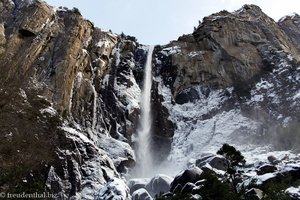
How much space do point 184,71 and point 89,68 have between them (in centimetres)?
1640

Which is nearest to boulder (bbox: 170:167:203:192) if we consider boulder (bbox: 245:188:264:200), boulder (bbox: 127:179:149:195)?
boulder (bbox: 127:179:149:195)

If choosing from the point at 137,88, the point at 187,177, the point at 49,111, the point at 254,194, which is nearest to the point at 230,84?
the point at 137,88

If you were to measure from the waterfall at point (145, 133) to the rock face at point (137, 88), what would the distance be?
89 centimetres

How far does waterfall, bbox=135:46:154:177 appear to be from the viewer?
56.1 meters

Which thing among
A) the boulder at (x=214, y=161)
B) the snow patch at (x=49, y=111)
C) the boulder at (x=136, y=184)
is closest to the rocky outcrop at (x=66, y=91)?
the snow patch at (x=49, y=111)

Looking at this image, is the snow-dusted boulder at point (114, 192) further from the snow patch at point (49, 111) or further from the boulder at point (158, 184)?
the snow patch at point (49, 111)

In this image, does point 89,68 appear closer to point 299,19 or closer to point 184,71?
point 184,71

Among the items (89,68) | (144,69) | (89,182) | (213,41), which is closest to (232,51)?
(213,41)

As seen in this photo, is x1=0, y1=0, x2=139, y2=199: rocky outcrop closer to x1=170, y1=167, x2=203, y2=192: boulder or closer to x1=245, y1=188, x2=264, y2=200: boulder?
x1=170, y1=167, x2=203, y2=192: boulder

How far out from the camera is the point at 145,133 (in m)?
61.0

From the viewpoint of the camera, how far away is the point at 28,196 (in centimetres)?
1964

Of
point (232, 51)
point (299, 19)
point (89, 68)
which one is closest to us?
point (89, 68)

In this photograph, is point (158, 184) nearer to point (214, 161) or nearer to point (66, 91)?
point (214, 161)

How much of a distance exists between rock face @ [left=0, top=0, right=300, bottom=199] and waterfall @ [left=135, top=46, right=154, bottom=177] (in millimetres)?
894
